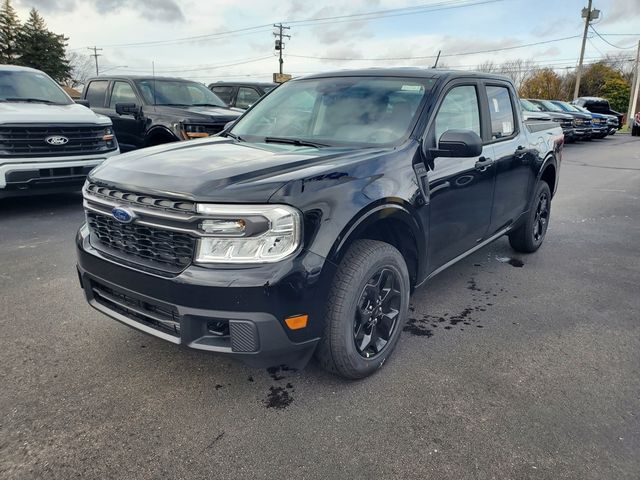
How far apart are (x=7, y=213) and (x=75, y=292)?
3439 mm

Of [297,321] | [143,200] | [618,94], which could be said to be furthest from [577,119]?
[618,94]

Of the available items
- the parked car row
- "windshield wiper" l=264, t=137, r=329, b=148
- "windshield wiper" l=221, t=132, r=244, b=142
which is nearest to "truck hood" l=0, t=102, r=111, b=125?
"windshield wiper" l=221, t=132, r=244, b=142

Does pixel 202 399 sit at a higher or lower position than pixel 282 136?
lower

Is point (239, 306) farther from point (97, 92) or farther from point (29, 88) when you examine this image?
point (97, 92)

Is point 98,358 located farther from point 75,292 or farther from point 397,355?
point 397,355

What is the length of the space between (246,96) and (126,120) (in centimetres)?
402

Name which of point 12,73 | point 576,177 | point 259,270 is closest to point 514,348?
point 259,270

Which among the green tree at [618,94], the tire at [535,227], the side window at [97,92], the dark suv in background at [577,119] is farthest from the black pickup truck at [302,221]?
the green tree at [618,94]

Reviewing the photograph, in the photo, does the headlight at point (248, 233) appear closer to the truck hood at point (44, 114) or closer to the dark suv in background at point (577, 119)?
the truck hood at point (44, 114)

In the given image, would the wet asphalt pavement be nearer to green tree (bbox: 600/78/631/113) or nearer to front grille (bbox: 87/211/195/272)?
front grille (bbox: 87/211/195/272)

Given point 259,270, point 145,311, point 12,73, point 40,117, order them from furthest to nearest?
point 12,73
point 40,117
point 145,311
point 259,270

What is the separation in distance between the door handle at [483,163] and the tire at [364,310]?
4.00 ft

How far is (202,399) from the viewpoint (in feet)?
8.69

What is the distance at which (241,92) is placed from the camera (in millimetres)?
12484
